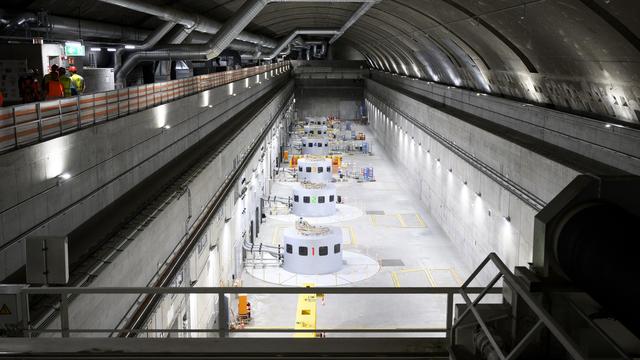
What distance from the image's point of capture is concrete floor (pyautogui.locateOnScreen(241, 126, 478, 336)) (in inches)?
672

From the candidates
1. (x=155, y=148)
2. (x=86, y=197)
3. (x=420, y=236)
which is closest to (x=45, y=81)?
(x=155, y=148)

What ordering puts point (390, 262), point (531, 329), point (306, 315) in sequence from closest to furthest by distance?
1. point (531, 329)
2. point (306, 315)
3. point (390, 262)

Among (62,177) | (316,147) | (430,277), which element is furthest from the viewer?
(316,147)

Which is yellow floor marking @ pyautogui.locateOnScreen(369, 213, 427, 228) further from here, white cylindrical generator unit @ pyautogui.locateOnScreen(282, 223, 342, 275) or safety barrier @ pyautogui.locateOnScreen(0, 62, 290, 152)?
safety barrier @ pyautogui.locateOnScreen(0, 62, 290, 152)

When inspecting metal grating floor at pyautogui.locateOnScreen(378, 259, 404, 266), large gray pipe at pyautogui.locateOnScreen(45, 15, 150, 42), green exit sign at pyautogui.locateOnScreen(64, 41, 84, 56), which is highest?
large gray pipe at pyautogui.locateOnScreen(45, 15, 150, 42)

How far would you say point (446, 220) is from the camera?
25516 millimetres

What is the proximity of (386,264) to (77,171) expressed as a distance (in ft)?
47.1

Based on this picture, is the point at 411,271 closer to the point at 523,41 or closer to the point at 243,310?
the point at 243,310

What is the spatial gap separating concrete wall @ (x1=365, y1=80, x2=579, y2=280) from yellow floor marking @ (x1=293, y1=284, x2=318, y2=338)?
5323 mm

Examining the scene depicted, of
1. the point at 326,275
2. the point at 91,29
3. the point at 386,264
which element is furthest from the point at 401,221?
the point at 91,29

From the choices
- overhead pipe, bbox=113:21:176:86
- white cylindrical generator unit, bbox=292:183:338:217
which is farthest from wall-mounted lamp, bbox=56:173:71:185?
white cylindrical generator unit, bbox=292:183:338:217

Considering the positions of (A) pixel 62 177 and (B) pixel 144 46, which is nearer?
(A) pixel 62 177

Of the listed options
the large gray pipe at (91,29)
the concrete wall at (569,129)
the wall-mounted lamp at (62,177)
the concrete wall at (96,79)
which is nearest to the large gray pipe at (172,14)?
the large gray pipe at (91,29)

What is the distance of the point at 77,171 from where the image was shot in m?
9.26
